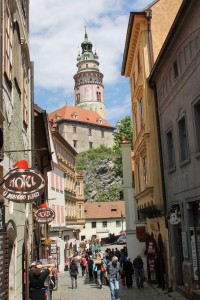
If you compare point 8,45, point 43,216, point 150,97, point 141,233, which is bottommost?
point 141,233

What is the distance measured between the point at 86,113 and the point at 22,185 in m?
103

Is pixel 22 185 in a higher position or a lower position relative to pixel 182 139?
lower

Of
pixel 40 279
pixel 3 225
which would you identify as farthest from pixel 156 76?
pixel 3 225

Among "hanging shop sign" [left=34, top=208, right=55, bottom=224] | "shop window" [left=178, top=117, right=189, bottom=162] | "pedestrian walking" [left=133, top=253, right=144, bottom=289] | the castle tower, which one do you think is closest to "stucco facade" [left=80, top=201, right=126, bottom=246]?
"pedestrian walking" [left=133, top=253, right=144, bottom=289]

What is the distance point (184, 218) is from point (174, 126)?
11.9 feet

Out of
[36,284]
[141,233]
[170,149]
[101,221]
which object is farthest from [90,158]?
[36,284]

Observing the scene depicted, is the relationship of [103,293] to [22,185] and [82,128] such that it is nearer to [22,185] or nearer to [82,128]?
[22,185]

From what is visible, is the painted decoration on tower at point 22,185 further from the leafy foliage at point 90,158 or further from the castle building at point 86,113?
the castle building at point 86,113

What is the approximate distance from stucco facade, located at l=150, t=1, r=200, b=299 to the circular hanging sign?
279 inches

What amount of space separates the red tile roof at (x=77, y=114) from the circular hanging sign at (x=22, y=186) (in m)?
94.6

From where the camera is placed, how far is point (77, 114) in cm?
10556

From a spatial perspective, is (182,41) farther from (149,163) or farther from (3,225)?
(3,225)

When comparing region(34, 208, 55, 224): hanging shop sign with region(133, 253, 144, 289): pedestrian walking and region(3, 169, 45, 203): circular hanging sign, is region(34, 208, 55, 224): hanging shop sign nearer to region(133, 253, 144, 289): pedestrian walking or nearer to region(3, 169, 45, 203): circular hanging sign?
region(133, 253, 144, 289): pedestrian walking

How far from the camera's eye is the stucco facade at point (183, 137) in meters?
12.9
